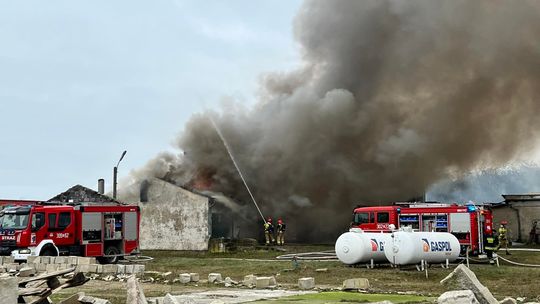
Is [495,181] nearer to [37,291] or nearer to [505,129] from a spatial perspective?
[505,129]

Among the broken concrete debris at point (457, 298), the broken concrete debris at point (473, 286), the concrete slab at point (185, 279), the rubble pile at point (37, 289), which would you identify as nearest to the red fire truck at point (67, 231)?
the concrete slab at point (185, 279)

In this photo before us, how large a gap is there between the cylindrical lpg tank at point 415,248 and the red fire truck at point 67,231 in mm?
11461

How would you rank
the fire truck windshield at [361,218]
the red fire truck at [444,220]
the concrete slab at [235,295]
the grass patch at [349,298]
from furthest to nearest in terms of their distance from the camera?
1. the fire truck windshield at [361,218]
2. the red fire truck at [444,220]
3. the concrete slab at [235,295]
4. the grass patch at [349,298]

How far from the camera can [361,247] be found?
73.0 feet

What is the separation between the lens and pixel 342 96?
37.4 m

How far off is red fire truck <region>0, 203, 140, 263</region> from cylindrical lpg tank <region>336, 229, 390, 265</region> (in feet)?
32.0

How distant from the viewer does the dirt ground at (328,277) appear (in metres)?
16.1

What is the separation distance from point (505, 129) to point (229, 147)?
56.2 ft

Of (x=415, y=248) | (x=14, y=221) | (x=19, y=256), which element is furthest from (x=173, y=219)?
(x=415, y=248)

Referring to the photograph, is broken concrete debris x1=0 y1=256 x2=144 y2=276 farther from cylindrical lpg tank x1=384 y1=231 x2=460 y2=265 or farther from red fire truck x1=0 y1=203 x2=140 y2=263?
cylindrical lpg tank x1=384 y1=231 x2=460 y2=265

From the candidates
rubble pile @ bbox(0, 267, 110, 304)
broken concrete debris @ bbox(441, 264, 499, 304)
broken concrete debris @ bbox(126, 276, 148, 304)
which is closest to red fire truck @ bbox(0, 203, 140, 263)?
rubble pile @ bbox(0, 267, 110, 304)

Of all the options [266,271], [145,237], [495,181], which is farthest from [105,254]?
[495,181]

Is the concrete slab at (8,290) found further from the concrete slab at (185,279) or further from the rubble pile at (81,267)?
the rubble pile at (81,267)

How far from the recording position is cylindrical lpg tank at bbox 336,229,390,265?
73.3 feet
